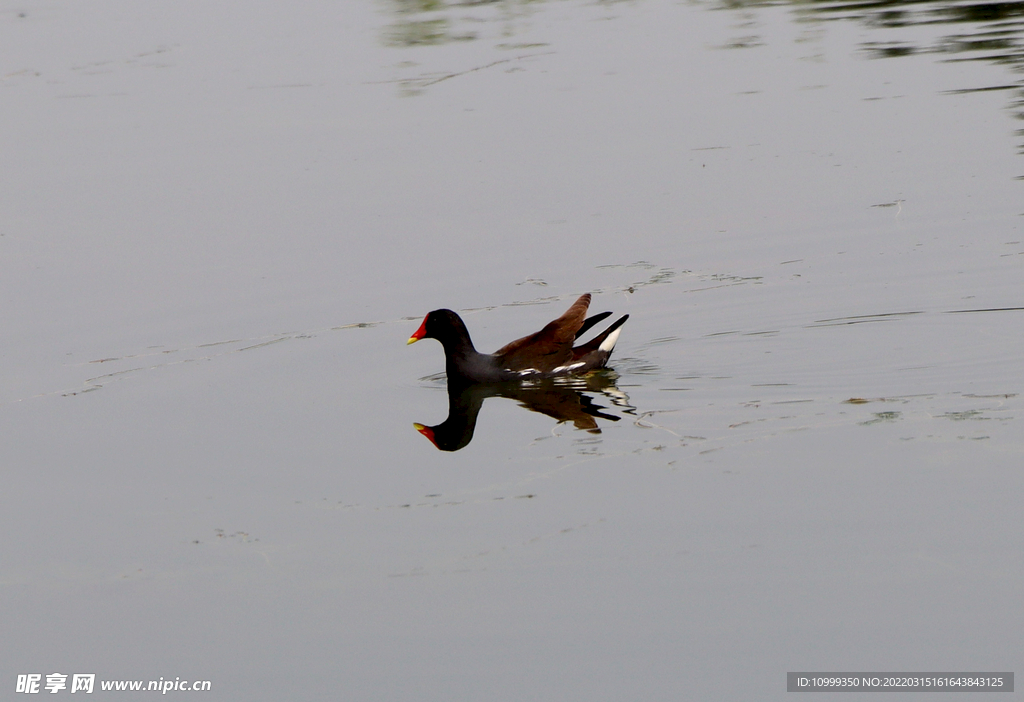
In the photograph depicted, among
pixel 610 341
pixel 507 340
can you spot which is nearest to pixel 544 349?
pixel 610 341

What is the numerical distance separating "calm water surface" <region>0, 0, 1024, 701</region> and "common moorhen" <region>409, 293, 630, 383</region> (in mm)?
237

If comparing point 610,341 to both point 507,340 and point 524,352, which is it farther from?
point 507,340

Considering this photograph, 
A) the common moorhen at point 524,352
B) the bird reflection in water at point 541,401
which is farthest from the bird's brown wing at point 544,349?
the bird reflection in water at point 541,401

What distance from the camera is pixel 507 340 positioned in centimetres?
953

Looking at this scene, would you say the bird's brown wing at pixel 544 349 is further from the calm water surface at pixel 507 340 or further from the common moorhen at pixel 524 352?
the calm water surface at pixel 507 340

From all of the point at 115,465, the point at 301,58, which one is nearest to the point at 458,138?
the point at 301,58

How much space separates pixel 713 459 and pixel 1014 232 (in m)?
4.94

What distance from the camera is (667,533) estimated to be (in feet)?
19.3

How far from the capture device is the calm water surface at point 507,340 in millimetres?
5312

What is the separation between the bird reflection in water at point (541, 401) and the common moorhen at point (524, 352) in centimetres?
8

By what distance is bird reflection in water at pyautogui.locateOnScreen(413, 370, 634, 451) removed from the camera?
7.77 meters

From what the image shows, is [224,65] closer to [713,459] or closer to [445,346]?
[445,346]

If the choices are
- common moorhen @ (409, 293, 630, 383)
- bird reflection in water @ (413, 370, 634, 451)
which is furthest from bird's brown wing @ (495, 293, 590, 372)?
bird reflection in water @ (413, 370, 634, 451)

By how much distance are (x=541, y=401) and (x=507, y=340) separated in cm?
117
